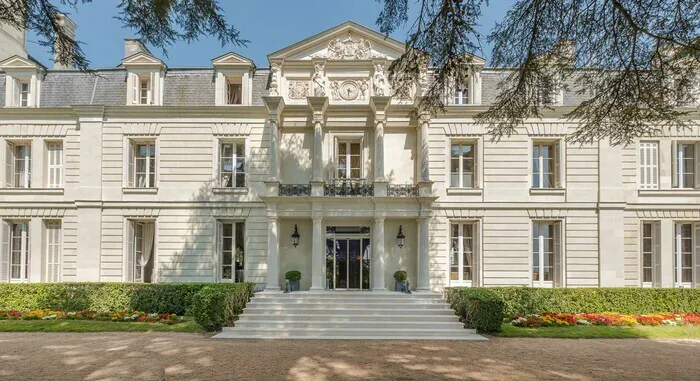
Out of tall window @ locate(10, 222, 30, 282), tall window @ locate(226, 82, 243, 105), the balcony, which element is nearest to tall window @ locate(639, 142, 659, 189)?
the balcony

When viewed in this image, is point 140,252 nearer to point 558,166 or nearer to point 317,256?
point 317,256

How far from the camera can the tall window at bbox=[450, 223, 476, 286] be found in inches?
678

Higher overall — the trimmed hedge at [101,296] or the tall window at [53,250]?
the tall window at [53,250]

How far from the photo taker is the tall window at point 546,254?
56.5 ft

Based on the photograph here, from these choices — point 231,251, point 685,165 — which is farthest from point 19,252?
point 685,165

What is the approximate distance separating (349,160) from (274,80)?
180 inches

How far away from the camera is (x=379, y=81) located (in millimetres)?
16969

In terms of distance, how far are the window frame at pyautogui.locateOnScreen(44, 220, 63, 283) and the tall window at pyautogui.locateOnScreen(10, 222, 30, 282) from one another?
0.82m

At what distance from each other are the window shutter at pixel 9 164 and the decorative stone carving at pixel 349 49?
14.5 metres

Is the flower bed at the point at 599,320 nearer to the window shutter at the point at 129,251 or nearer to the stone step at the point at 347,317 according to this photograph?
the stone step at the point at 347,317

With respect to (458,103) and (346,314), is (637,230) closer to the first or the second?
(458,103)

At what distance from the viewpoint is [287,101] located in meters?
17.5

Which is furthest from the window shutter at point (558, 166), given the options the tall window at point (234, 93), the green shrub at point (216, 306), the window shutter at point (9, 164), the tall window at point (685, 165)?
the window shutter at point (9, 164)

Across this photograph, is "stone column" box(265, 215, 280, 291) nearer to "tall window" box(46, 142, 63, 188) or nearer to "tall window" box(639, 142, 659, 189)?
"tall window" box(46, 142, 63, 188)
